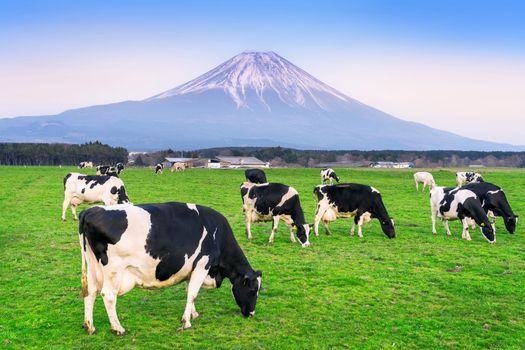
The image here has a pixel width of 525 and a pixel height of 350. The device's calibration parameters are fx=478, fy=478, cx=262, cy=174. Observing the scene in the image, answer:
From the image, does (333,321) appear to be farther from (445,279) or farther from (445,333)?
(445,279)

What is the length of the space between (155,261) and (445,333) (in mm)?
4541

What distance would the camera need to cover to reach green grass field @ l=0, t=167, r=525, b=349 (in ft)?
23.1

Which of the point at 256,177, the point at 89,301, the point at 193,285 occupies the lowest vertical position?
the point at 89,301

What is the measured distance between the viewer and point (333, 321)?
7.79 metres

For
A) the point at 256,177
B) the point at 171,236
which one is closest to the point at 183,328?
the point at 171,236

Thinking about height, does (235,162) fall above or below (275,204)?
below

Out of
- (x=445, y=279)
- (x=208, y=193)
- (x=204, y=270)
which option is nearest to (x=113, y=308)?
(x=204, y=270)

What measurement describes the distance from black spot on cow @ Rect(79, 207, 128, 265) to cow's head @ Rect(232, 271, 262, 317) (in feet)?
7.46

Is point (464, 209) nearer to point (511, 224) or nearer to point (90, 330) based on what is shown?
point (511, 224)

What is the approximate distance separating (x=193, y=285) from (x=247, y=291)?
103cm

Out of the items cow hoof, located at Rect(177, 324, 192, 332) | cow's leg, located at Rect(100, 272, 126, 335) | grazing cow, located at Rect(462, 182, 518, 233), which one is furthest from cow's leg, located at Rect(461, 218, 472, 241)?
cow's leg, located at Rect(100, 272, 126, 335)

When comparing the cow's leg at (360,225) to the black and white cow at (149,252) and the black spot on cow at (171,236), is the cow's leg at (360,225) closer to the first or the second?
the black and white cow at (149,252)

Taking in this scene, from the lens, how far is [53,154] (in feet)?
362

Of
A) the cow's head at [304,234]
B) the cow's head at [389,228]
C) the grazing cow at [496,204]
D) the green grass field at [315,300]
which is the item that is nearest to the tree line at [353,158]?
the grazing cow at [496,204]
